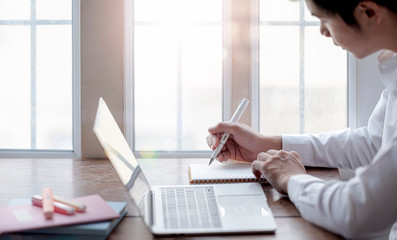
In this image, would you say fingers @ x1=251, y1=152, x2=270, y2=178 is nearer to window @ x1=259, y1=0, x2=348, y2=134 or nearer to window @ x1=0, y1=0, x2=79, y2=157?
window @ x1=259, y1=0, x2=348, y2=134

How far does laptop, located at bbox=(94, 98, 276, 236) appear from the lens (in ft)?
2.63

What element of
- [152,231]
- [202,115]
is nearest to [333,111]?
[202,115]

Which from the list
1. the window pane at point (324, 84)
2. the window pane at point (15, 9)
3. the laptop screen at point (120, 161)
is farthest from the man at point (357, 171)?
the window pane at point (15, 9)

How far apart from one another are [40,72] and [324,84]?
46.9 inches

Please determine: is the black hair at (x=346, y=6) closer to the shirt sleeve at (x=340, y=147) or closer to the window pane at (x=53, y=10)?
the shirt sleeve at (x=340, y=147)

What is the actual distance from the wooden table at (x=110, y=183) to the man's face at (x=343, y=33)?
1.23ft

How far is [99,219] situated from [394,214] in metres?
0.53

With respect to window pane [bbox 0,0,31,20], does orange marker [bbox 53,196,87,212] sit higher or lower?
lower

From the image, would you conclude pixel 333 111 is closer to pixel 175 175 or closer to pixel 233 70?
pixel 233 70

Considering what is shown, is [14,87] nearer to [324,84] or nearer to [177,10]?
[177,10]

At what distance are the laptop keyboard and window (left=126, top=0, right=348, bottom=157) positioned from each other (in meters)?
0.77

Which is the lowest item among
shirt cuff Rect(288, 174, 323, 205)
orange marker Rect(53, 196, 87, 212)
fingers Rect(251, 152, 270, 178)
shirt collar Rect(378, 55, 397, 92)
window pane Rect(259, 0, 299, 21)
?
orange marker Rect(53, 196, 87, 212)

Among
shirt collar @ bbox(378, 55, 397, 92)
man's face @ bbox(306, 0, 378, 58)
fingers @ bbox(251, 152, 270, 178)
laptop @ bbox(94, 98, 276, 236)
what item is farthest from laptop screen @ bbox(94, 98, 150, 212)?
shirt collar @ bbox(378, 55, 397, 92)

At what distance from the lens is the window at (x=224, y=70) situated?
5.73ft
